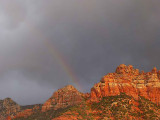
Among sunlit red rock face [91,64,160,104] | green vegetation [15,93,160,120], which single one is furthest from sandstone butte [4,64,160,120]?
green vegetation [15,93,160,120]

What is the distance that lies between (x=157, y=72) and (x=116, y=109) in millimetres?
56886

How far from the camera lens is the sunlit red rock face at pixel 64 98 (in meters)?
144

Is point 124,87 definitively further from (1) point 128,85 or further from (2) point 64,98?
(2) point 64,98

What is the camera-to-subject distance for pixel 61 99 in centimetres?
15275

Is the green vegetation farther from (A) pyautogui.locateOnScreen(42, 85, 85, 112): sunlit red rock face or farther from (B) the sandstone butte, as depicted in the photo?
(A) pyautogui.locateOnScreen(42, 85, 85, 112): sunlit red rock face

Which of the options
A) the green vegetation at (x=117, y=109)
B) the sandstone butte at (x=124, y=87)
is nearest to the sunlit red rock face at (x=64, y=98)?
the sandstone butte at (x=124, y=87)

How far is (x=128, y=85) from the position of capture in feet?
448

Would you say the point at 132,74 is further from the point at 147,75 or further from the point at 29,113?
the point at 29,113

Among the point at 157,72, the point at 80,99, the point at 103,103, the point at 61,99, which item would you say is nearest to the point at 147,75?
the point at 157,72

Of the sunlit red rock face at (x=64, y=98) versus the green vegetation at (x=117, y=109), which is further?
the sunlit red rock face at (x=64, y=98)

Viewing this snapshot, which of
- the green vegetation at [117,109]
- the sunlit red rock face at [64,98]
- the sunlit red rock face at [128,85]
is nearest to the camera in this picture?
the green vegetation at [117,109]

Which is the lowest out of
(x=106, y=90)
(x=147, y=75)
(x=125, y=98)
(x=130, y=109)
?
(x=130, y=109)

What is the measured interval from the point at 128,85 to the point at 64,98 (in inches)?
2112

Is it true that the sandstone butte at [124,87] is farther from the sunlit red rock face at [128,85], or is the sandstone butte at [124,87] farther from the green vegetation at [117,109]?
the green vegetation at [117,109]
